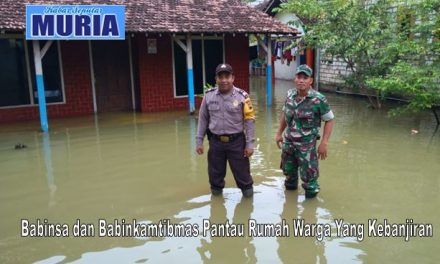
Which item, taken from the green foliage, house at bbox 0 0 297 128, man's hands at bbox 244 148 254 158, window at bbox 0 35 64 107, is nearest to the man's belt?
man's hands at bbox 244 148 254 158

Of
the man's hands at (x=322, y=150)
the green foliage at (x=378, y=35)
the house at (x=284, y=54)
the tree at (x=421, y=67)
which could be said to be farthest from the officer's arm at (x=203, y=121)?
the house at (x=284, y=54)

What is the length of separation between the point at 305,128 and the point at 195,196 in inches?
66.1

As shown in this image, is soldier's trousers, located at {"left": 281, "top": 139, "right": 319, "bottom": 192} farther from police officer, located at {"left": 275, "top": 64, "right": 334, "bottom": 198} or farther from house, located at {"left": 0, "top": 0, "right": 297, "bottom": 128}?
house, located at {"left": 0, "top": 0, "right": 297, "bottom": 128}

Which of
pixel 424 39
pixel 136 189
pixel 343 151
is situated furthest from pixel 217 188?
pixel 424 39

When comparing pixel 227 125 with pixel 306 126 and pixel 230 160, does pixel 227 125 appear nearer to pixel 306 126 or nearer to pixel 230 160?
pixel 230 160

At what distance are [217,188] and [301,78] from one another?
5.68 feet

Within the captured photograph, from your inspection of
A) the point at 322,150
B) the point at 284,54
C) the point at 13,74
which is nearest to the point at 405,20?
the point at 322,150

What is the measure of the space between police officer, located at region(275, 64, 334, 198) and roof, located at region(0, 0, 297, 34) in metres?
7.02

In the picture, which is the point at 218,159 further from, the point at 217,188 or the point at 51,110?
the point at 51,110

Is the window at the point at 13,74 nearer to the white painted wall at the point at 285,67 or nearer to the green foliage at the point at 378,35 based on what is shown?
the green foliage at the point at 378,35

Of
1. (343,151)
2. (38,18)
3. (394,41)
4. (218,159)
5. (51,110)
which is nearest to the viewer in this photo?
(218,159)

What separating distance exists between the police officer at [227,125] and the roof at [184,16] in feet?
21.6

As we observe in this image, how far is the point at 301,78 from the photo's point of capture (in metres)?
4.82

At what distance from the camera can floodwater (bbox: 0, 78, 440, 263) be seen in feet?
13.6
